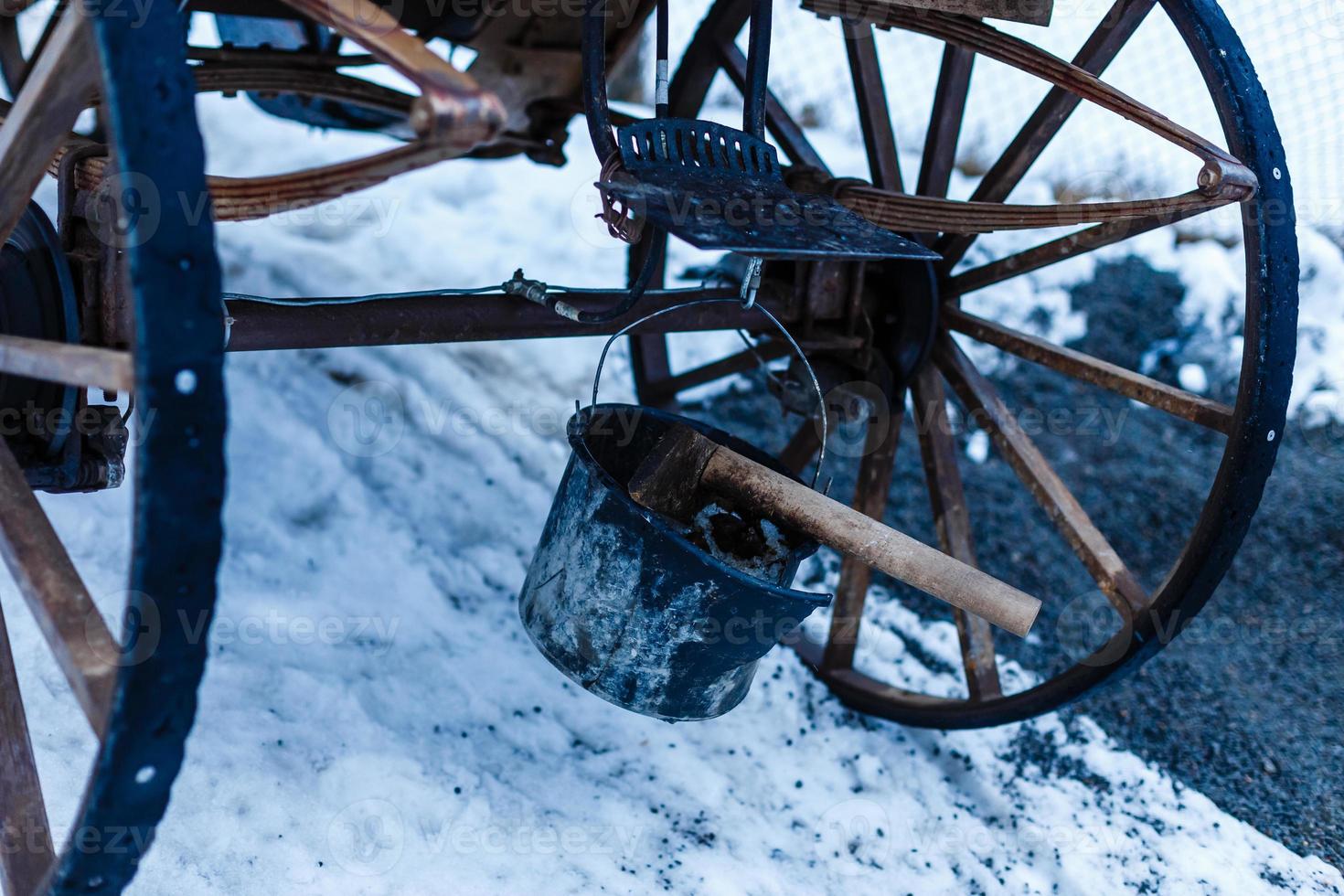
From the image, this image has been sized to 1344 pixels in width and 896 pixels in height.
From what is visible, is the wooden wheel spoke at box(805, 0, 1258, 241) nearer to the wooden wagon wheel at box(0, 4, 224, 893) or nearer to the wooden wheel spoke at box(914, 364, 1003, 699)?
the wooden wheel spoke at box(914, 364, 1003, 699)

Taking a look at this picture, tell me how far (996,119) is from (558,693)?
516cm

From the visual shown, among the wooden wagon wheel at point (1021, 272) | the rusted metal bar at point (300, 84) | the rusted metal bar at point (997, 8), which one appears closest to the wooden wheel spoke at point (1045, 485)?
the wooden wagon wheel at point (1021, 272)

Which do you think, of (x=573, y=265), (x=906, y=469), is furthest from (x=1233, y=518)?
(x=573, y=265)

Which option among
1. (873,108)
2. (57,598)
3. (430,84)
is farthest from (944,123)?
(57,598)

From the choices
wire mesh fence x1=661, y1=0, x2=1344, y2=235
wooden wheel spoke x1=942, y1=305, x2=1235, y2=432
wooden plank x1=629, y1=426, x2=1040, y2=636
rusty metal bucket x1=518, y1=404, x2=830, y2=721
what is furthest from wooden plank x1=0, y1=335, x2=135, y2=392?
wire mesh fence x1=661, y1=0, x2=1344, y2=235

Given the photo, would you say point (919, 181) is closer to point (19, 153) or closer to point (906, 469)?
point (906, 469)

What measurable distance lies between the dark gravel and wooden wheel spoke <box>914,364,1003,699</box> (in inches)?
17.1

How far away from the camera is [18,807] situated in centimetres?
140

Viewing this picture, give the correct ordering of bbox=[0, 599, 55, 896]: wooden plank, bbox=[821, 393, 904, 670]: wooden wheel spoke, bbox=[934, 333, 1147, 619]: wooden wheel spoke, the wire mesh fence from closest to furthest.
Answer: bbox=[0, 599, 55, 896]: wooden plank < bbox=[934, 333, 1147, 619]: wooden wheel spoke < bbox=[821, 393, 904, 670]: wooden wheel spoke < the wire mesh fence

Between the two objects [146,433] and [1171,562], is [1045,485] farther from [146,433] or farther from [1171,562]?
[146,433]

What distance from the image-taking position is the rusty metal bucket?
66.6 inches

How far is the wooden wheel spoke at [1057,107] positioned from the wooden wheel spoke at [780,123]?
43 cm

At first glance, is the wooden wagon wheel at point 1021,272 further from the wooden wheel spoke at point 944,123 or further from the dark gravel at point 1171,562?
the dark gravel at point 1171,562

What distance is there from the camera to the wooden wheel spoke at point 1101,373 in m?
1.98
